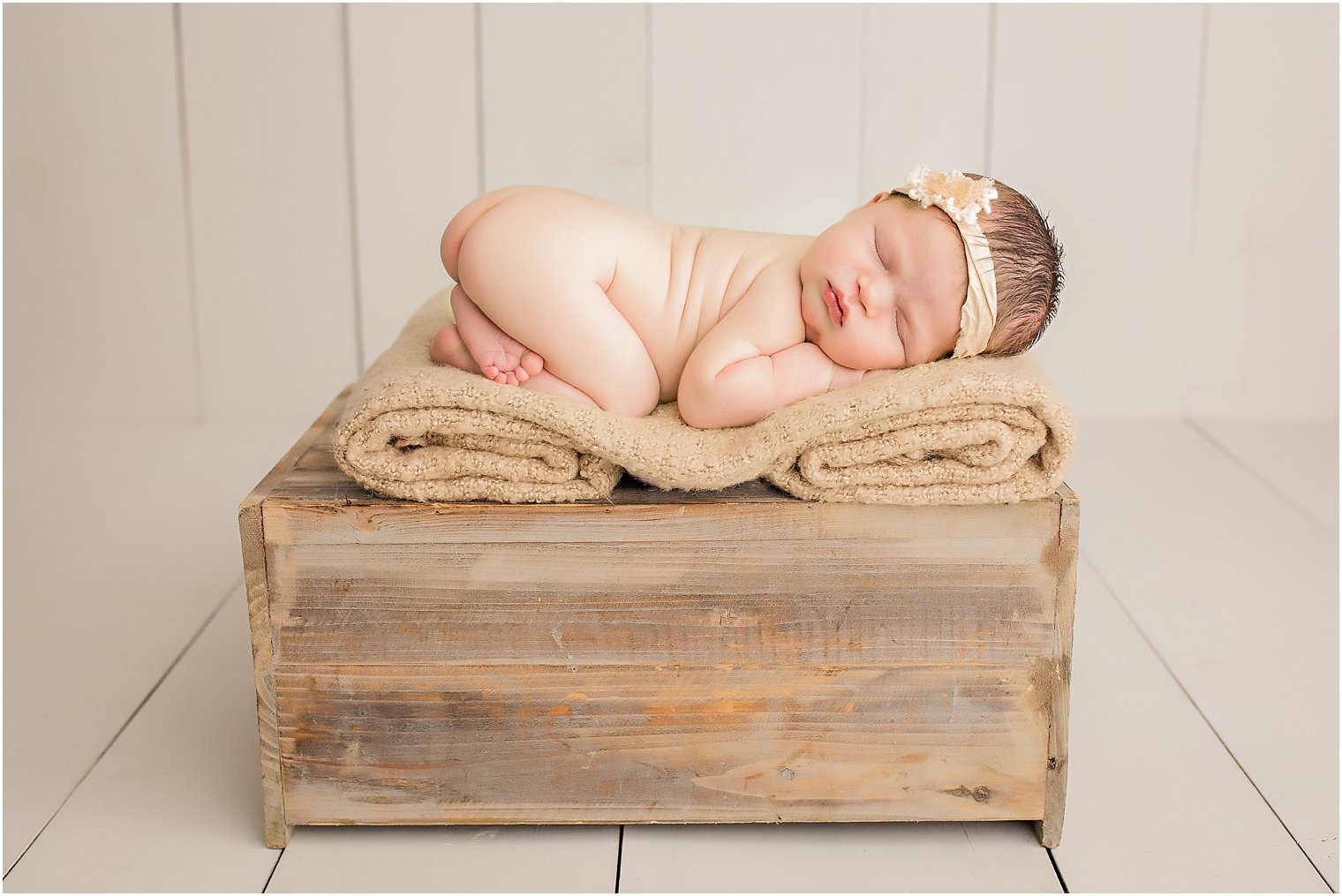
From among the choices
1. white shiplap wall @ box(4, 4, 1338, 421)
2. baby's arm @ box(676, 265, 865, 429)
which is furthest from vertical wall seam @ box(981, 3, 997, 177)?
baby's arm @ box(676, 265, 865, 429)

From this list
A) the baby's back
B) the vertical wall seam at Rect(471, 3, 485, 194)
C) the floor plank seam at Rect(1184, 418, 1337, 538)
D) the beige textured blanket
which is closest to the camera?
the beige textured blanket

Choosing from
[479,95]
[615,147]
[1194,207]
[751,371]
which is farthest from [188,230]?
[1194,207]

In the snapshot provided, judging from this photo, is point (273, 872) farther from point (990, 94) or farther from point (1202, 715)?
point (990, 94)

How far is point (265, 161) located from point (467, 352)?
1270 millimetres

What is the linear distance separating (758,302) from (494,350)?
252 millimetres

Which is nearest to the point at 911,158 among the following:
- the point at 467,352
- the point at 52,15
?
the point at 467,352

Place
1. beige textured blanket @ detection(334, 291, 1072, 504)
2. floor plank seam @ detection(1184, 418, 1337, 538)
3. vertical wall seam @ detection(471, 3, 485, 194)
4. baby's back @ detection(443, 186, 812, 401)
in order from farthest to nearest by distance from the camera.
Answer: vertical wall seam @ detection(471, 3, 485, 194), floor plank seam @ detection(1184, 418, 1337, 538), baby's back @ detection(443, 186, 812, 401), beige textured blanket @ detection(334, 291, 1072, 504)

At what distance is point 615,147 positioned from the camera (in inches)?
91.5

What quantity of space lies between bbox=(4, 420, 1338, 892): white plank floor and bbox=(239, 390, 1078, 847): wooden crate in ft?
0.13

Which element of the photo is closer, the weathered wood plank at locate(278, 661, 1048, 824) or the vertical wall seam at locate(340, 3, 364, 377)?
the weathered wood plank at locate(278, 661, 1048, 824)

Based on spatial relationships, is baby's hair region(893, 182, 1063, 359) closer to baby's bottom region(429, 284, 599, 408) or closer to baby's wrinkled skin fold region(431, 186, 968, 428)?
baby's wrinkled skin fold region(431, 186, 968, 428)

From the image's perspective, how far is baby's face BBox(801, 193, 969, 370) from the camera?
1174 mm

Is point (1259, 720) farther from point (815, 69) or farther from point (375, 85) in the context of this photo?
point (375, 85)

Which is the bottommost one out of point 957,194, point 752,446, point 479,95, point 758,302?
point 752,446
